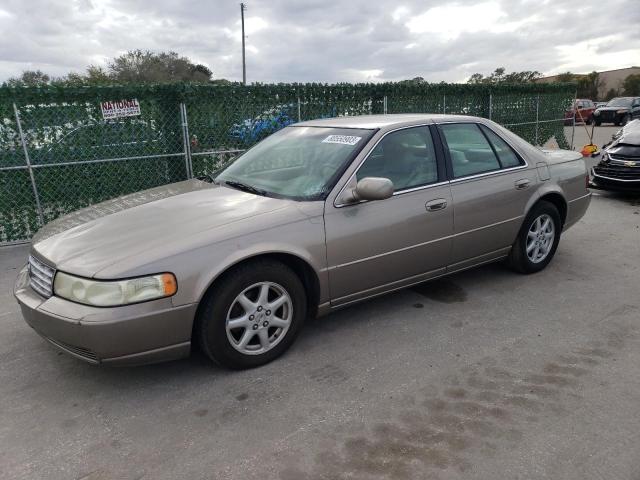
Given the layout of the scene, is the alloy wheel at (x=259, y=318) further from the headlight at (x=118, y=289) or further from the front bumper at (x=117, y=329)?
the headlight at (x=118, y=289)

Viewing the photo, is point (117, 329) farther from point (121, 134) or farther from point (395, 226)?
point (121, 134)

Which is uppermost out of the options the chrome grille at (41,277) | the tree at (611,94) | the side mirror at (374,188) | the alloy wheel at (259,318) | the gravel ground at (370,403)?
the tree at (611,94)

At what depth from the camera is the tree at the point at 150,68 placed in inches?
1517

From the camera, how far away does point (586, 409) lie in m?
2.73

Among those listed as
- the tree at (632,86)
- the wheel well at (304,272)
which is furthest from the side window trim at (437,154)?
the tree at (632,86)

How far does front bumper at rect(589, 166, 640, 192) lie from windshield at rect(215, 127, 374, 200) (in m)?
6.20

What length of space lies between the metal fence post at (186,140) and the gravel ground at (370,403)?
368cm

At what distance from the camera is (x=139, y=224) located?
3.15 m

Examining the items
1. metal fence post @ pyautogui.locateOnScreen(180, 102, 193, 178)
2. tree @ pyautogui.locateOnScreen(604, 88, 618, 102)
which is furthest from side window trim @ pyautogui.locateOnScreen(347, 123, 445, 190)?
tree @ pyautogui.locateOnScreen(604, 88, 618, 102)

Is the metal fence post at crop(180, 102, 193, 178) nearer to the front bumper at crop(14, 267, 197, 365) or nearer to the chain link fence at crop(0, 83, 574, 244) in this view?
the chain link fence at crop(0, 83, 574, 244)

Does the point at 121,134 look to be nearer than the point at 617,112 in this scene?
Yes

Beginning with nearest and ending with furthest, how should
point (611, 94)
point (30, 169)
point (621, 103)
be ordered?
point (30, 169)
point (621, 103)
point (611, 94)

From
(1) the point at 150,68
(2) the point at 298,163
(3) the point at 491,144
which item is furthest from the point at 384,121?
(1) the point at 150,68

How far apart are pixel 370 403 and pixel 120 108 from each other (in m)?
5.79
